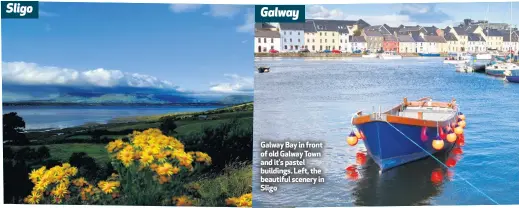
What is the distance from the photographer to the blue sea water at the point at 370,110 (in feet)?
28.4

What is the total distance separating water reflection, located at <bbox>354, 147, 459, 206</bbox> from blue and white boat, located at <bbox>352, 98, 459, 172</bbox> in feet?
0.36

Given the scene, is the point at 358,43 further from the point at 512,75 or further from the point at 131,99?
the point at 131,99

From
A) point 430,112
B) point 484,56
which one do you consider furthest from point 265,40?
point 484,56

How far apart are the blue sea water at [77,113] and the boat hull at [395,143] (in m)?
2.18

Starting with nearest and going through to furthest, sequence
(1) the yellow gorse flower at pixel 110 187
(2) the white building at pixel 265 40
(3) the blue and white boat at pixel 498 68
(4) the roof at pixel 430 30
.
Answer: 1. (1) the yellow gorse flower at pixel 110 187
2. (2) the white building at pixel 265 40
3. (4) the roof at pixel 430 30
4. (3) the blue and white boat at pixel 498 68

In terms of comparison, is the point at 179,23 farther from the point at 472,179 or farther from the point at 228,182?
the point at 472,179

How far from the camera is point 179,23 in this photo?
28.6ft

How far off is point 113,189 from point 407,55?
14.8ft

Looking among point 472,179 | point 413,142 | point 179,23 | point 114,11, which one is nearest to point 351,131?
point 413,142

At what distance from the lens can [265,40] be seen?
28.5 ft

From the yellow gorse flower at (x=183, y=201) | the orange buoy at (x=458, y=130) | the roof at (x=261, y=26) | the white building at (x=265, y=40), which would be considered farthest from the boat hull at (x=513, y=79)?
the yellow gorse flower at (x=183, y=201)

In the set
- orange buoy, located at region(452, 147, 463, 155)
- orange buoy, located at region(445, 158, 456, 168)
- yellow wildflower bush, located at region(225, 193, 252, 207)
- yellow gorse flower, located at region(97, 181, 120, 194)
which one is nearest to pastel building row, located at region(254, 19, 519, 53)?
orange buoy, located at region(452, 147, 463, 155)

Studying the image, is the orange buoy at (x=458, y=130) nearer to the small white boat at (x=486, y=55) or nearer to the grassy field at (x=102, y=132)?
the small white boat at (x=486, y=55)

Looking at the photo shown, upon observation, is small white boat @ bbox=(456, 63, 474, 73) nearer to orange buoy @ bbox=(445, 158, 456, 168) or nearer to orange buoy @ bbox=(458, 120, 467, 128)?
orange buoy @ bbox=(458, 120, 467, 128)
